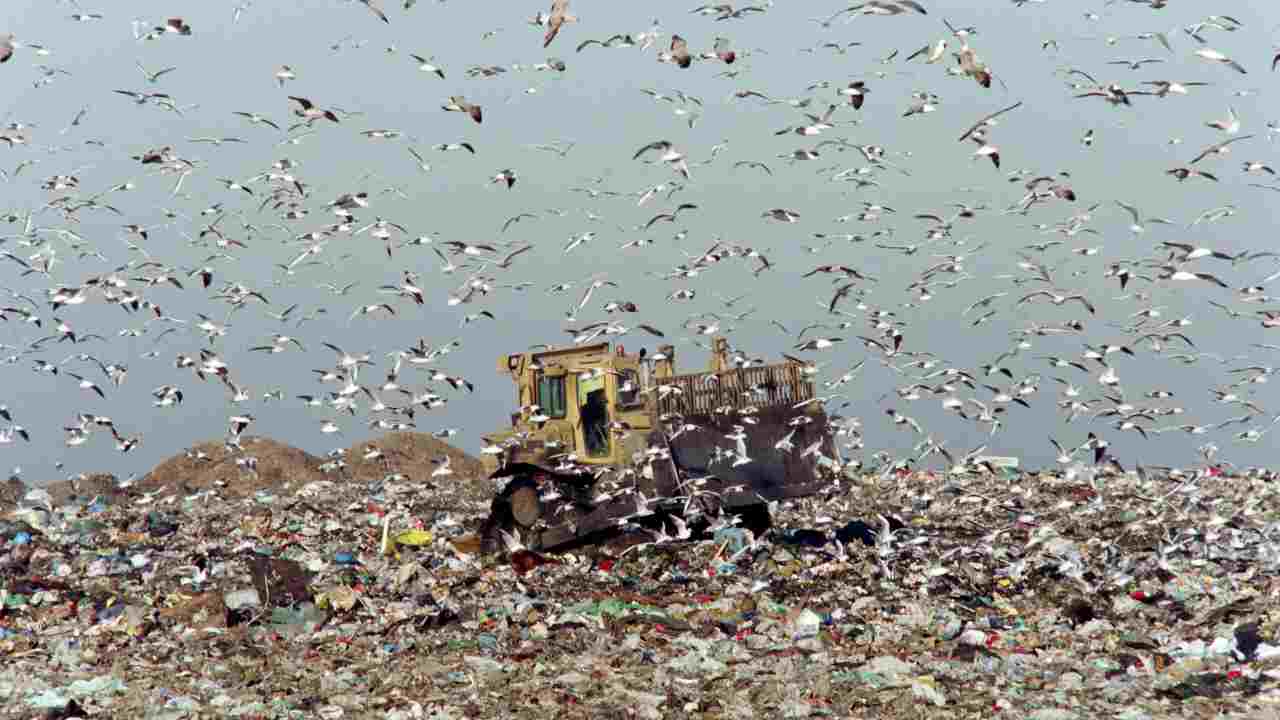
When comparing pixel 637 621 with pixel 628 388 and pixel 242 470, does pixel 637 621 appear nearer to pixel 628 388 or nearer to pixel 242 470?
pixel 628 388

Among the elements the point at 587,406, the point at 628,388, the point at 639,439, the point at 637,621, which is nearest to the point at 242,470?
the point at 587,406

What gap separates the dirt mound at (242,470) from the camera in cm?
2394

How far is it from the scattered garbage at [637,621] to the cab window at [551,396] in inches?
68.5

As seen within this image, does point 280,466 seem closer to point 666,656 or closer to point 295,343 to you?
point 295,343

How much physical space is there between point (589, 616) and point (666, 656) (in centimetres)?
117

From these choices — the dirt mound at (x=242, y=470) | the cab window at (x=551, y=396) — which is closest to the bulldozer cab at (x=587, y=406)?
the cab window at (x=551, y=396)

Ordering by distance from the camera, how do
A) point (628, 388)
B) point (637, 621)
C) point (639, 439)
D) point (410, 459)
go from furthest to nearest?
point (410, 459) → point (628, 388) → point (639, 439) → point (637, 621)

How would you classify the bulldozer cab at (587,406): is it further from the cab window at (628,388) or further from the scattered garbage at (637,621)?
the scattered garbage at (637,621)

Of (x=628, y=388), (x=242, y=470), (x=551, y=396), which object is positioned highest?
(x=628, y=388)

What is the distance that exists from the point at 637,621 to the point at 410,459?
18.1m

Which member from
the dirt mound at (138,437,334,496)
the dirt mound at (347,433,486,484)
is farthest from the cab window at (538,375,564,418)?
the dirt mound at (138,437,334,496)

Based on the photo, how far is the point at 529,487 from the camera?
1189cm

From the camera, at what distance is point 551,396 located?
1333 cm

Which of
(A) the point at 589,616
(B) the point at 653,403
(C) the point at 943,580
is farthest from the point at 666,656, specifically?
(B) the point at 653,403
